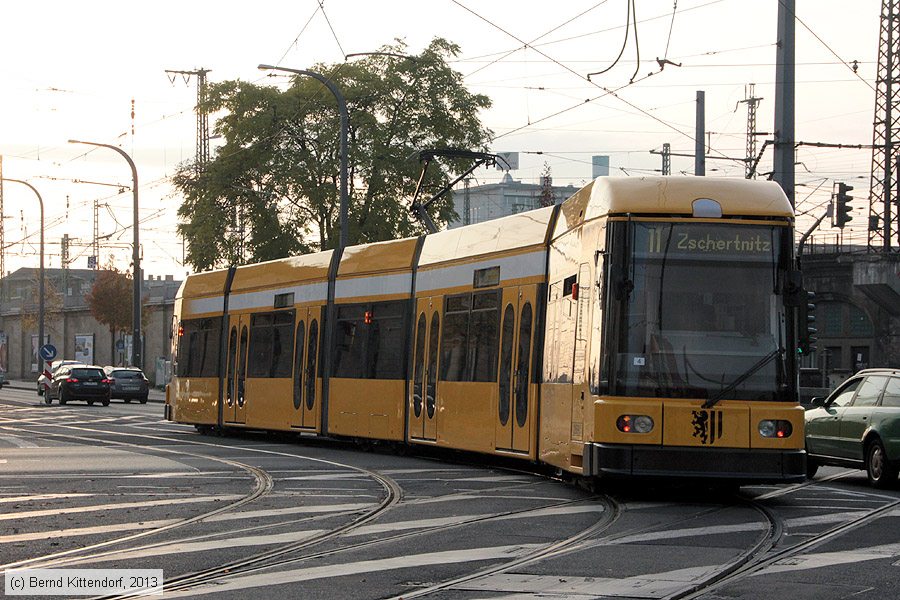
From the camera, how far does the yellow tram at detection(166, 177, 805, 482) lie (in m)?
14.2

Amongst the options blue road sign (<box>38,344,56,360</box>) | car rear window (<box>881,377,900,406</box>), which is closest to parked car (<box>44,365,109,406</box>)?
blue road sign (<box>38,344,56,360</box>)

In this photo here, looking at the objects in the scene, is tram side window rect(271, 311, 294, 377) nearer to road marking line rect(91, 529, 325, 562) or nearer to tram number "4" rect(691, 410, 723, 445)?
tram number "4" rect(691, 410, 723, 445)

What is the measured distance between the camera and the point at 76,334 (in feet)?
293

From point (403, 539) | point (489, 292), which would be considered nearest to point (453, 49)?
point (489, 292)

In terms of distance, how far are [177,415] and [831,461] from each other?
15.6 metres

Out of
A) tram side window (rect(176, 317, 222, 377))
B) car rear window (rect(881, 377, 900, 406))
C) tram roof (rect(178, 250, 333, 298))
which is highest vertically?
tram roof (rect(178, 250, 333, 298))

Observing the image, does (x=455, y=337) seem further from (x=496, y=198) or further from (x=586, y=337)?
(x=496, y=198)

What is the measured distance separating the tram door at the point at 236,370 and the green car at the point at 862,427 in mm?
11207

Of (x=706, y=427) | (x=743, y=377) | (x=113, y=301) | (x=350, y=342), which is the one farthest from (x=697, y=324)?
(x=113, y=301)

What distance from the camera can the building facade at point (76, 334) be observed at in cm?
7406

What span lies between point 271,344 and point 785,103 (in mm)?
9402

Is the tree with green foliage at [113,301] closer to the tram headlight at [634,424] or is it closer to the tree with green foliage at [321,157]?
the tree with green foliage at [321,157]

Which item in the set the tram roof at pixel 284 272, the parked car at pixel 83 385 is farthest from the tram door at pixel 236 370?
the parked car at pixel 83 385

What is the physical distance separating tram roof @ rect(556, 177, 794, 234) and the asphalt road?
2757 millimetres
